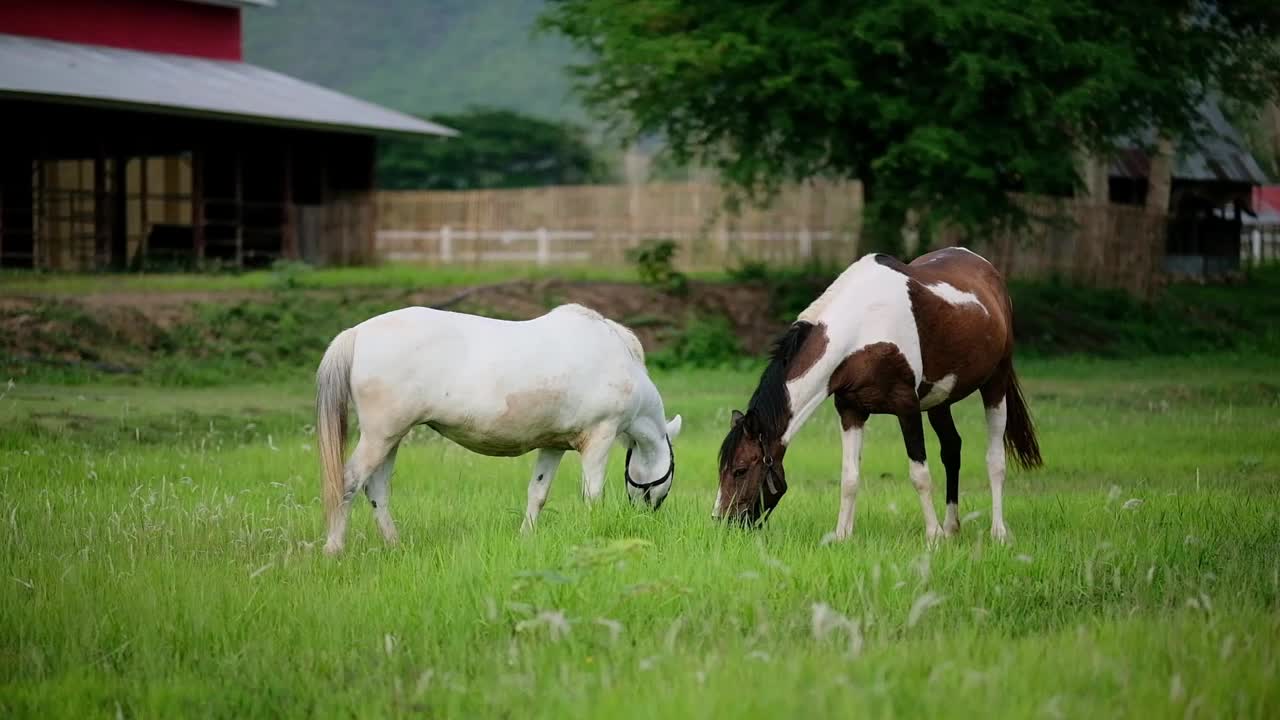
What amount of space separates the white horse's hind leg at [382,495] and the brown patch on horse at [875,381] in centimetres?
279

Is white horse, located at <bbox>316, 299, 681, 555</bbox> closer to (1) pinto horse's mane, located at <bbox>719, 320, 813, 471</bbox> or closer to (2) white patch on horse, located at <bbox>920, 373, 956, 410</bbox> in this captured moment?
(1) pinto horse's mane, located at <bbox>719, 320, 813, 471</bbox>

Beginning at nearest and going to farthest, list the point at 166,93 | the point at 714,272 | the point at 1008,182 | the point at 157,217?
the point at 1008,182, the point at 166,93, the point at 714,272, the point at 157,217

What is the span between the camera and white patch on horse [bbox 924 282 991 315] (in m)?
10.1

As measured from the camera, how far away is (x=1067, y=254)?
35250mm

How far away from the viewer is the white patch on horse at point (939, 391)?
10016 millimetres

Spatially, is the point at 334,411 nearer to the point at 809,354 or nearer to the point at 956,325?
the point at 809,354

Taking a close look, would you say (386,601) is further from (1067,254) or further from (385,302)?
(1067,254)

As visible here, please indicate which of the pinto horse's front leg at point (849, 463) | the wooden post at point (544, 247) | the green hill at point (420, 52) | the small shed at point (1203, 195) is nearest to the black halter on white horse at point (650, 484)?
the pinto horse's front leg at point (849, 463)

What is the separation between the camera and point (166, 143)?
37781 millimetres

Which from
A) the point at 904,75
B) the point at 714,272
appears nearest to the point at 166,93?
the point at 714,272

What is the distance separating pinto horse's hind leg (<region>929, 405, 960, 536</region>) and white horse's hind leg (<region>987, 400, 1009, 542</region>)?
0.23 meters

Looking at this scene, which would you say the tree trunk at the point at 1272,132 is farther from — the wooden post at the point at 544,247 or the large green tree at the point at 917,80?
the wooden post at the point at 544,247

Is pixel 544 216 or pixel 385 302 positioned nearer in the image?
pixel 385 302

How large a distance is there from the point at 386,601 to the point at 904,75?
66.2ft
